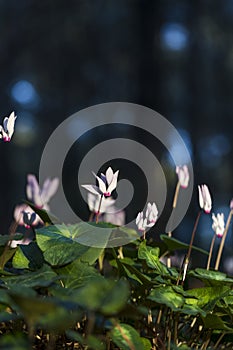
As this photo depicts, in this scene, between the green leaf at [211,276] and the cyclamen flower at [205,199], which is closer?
the green leaf at [211,276]

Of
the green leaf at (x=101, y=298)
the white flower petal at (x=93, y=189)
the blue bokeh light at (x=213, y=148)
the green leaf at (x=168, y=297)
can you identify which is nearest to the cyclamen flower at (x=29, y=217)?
the white flower petal at (x=93, y=189)

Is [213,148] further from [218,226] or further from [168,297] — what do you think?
[168,297]

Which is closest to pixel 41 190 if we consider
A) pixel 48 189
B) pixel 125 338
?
pixel 48 189

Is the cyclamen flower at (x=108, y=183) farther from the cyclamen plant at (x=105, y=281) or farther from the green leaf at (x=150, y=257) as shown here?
the green leaf at (x=150, y=257)

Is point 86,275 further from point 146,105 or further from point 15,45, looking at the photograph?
point 15,45

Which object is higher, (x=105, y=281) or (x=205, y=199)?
(x=205, y=199)
